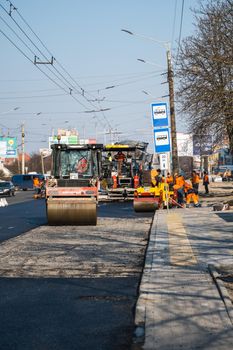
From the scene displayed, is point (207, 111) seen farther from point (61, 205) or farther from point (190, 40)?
point (61, 205)

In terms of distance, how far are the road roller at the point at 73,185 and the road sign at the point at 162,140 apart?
2.00 meters

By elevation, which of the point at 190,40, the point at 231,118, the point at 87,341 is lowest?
the point at 87,341

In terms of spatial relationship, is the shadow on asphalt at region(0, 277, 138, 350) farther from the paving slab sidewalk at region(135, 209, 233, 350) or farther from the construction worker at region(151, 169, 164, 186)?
the construction worker at region(151, 169, 164, 186)

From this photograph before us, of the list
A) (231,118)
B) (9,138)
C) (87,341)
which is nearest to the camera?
(87,341)

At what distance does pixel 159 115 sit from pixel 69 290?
41.8 feet

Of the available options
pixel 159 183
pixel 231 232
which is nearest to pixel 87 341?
pixel 231 232

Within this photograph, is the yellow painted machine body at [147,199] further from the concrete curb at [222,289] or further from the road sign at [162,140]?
the concrete curb at [222,289]

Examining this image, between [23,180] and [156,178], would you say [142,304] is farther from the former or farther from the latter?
[23,180]

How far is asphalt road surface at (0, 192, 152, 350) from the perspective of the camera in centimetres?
626

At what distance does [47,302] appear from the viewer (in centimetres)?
788

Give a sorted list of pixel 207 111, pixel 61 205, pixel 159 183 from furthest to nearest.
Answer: pixel 207 111
pixel 159 183
pixel 61 205

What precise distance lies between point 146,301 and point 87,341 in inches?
62.5

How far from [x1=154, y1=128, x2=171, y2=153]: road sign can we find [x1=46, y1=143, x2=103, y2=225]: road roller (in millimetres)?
2002

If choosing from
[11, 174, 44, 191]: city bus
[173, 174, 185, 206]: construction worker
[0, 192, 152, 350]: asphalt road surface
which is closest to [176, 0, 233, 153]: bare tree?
[173, 174, 185, 206]: construction worker
